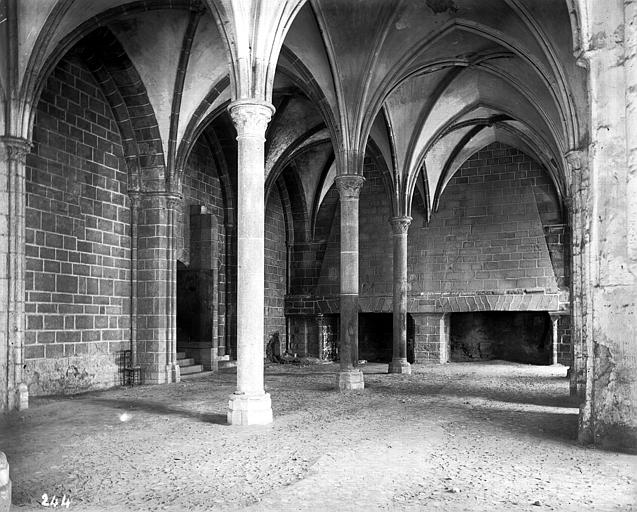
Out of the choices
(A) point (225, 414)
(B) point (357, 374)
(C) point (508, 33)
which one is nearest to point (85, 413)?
(A) point (225, 414)

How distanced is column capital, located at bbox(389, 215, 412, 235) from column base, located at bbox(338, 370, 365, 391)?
4.96 m

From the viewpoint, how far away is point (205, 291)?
47.7ft

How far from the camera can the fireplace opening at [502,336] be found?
1805 centimetres

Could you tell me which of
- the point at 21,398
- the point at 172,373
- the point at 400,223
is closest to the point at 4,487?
the point at 21,398

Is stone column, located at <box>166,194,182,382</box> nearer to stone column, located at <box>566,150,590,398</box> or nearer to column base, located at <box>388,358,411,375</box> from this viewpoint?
column base, located at <box>388,358,411,375</box>

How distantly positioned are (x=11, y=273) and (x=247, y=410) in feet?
12.8

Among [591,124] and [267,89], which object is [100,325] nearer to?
[267,89]

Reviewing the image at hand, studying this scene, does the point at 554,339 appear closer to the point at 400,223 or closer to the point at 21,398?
the point at 400,223

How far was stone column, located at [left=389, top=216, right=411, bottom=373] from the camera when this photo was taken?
14.3 m

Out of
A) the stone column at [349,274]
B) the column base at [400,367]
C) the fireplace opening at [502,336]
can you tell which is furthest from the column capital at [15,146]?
the fireplace opening at [502,336]

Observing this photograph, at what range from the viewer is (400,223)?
14680 mm

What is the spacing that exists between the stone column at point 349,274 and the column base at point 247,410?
3677 millimetres

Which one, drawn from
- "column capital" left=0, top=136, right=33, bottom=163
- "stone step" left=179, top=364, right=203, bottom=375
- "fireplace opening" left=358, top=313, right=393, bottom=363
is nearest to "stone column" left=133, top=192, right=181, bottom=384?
"stone step" left=179, top=364, right=203, bottom=375

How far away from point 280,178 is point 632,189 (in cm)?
1416
